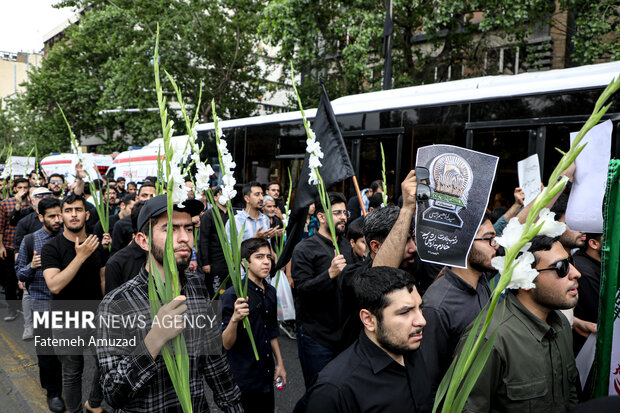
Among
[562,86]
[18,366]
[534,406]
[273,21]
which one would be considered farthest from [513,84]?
[273,21]

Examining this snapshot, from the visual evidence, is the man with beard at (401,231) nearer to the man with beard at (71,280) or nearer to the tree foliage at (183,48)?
the man with beard at (71,280)

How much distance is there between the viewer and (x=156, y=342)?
6.25 feet

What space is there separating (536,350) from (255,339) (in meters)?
1.83

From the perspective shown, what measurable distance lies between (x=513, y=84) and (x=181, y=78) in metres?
15.7

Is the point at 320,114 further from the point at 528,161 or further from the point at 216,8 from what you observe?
the point at 216,8

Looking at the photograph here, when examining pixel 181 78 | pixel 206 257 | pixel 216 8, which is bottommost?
pixel 206 257

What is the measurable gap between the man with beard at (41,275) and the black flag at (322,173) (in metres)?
2.30

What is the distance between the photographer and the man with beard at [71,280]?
4062 mm

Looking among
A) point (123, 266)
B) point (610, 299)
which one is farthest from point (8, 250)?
point (610, 299)

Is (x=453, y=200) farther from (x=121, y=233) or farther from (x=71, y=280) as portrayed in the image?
(x=121, y=233)

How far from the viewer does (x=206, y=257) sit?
6.22 metres

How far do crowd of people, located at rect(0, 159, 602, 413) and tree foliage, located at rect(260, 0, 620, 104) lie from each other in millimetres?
9805

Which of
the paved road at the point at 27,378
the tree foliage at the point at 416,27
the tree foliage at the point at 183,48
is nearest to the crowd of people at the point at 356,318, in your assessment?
the paved road at the point at 27,378

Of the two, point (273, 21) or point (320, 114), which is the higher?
point (273, 21)
